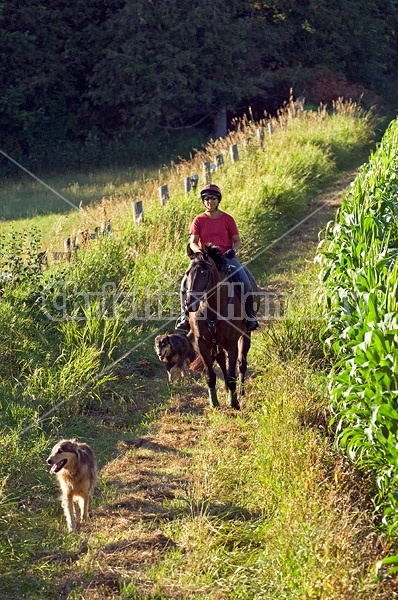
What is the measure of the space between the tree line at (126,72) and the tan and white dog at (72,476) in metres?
27.5

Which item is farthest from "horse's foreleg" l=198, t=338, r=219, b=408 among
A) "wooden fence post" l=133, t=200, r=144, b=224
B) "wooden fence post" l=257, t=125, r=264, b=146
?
"wooden fence post" l=257, t=125, r=264, b=146

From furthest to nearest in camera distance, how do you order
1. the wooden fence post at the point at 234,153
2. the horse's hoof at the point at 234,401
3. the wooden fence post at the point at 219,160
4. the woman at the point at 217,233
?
the wooden fence post at the point at 234,153 → the wooden fence post at the point at 219,160 → the woman at the point at 217,233 → the horse's hoof at the point at 234,401

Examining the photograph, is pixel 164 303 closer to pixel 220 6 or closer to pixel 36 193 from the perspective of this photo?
pixel 36 193

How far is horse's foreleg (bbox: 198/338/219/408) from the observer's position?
37.3 feet

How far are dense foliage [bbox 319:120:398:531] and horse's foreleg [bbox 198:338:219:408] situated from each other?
4.98ft

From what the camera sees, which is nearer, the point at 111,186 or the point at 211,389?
the point at 211,389

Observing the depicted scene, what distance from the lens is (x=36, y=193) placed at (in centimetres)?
3117

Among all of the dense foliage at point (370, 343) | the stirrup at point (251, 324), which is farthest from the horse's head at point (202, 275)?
the dense foliage at point (370, 343)

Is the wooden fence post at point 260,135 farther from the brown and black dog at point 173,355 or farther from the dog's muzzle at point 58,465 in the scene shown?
the dog's muzzle at point 58,465

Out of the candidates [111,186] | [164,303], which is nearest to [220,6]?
[111,186]

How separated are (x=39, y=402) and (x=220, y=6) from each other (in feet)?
95.1

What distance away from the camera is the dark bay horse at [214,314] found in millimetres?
10680

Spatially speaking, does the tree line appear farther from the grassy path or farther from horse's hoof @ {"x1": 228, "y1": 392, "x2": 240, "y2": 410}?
the grassy path

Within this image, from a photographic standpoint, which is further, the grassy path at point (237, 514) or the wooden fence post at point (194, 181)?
the wooden fence post at point (194, 181)
